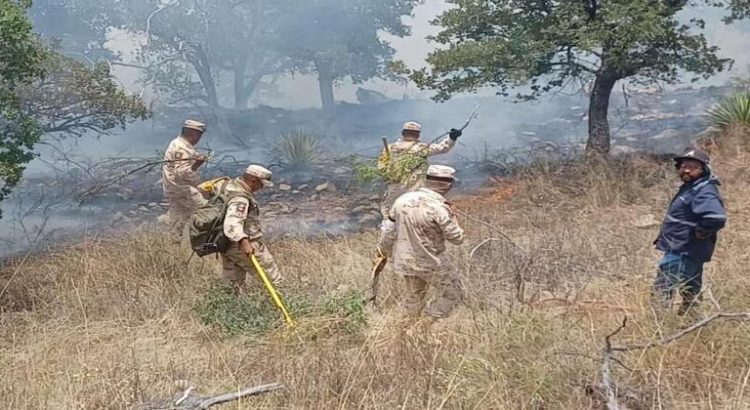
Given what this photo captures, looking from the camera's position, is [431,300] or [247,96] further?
[247,96]

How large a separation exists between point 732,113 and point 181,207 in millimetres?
7842

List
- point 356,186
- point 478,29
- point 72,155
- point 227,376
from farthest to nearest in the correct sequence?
point 72,155, point 356,186, point 478,29, point 227,376

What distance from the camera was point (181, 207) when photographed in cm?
725

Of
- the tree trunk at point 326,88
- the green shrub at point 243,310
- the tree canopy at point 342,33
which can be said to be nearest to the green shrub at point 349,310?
the green shrub at point 243,310

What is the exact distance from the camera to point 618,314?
4332mm

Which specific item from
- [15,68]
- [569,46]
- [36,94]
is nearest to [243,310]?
[15,68]

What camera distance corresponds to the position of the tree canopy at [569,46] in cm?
905

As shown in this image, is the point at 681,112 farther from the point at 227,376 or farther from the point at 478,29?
the point at 227,376

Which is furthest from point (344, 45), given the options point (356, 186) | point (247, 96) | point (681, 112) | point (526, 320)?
point (526, 320)

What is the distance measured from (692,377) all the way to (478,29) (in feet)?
24.8

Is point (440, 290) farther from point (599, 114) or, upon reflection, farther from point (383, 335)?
point (599, 114)

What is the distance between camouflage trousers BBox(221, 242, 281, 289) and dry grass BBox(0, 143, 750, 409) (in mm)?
216

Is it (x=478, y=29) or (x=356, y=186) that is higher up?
(x=478, y=29)

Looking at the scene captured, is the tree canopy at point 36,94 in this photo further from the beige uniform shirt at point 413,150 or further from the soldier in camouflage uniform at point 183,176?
the beige uniform shirt at point 413,150
